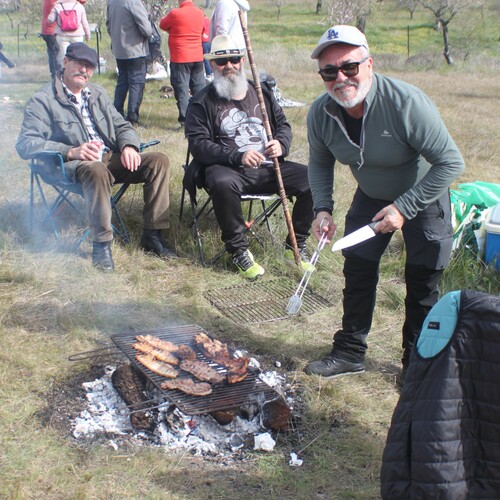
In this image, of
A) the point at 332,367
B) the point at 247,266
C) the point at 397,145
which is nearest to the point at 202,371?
the point at 332,367

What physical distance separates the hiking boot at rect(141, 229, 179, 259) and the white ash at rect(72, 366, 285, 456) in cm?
213

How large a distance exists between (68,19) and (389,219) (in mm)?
7619

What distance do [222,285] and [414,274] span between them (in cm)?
189

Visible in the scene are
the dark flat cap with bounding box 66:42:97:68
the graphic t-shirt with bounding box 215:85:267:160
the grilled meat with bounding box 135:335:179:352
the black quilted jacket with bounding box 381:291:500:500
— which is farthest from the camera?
the graphic t-shirt with bounding box 215:85:267:160

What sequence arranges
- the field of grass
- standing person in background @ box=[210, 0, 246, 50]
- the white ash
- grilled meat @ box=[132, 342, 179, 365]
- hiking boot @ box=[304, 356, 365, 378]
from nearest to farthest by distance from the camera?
the field of grass → the white ash → grilled meat @ box=[132, 342, 179, 365] → hiking boot @ box=[304, 356, 365, 378] → standing person in background @ box=[210, 0, 246, 50]

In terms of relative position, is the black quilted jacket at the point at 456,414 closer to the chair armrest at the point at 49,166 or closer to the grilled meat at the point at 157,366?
the grilled meat at the point at 157,366

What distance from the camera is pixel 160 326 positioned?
4.23m

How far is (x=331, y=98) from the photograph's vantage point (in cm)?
325

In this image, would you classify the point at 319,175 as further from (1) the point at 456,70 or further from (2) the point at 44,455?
(1) the point at 456,70

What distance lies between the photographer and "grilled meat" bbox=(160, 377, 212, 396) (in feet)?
10.1

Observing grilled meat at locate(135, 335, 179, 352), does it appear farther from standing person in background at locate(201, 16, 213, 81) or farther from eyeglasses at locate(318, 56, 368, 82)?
standing person in background at locate(201, 16, 213, 81)

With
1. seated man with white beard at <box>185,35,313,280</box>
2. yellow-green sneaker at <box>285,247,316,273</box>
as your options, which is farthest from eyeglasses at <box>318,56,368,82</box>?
yellow-green sneaker at <box>285,247,316,273</box>

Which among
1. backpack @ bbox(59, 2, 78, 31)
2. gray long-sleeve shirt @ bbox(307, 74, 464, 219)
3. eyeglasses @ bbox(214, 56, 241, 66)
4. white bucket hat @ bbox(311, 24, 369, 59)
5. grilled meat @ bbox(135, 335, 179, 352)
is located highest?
backpack @ bbox(59, 2, 78, 31)

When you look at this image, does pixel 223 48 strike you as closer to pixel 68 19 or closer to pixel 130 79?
pixel 130 79
